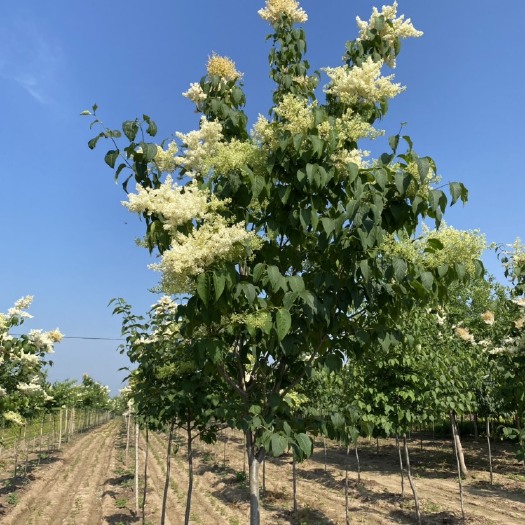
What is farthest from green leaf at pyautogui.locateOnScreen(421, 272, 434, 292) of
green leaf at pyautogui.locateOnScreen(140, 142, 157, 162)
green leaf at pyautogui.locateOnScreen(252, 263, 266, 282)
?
green leaf at pyautogui.locateOnScreen(140, 142, 157, 162)

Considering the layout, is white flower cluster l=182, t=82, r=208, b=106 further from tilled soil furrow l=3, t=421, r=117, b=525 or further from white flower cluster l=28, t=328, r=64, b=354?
tilled soil furrow l=3, t=421, r=117, b=525

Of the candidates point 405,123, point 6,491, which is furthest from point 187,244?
point 6,491

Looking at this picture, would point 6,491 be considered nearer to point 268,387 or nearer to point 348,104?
point 268,387

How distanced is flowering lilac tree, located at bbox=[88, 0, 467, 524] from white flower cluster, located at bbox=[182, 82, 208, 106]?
0.13 meters

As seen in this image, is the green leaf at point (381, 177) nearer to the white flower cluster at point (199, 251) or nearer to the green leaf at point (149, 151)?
the white flower cluster at point (199, 251)

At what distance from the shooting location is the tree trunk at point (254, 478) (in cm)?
337

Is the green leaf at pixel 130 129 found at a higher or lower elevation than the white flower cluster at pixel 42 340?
higher

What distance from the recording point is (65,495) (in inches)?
629

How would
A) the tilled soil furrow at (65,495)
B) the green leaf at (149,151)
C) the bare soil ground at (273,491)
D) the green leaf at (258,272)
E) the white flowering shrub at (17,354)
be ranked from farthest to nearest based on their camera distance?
the tilled soil furrow at (65,495), the bare soil ground at (273,491), the white flowering shrub at (17,354), the green leaf at (149,151), the green leaf at (258,272)

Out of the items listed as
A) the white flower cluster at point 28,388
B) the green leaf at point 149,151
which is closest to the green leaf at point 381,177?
the green leaf at point 149,151

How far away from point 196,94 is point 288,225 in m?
1.57

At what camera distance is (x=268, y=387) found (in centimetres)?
418

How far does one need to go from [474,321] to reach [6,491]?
17.9 m

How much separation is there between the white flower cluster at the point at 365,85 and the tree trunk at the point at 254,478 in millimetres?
2664
